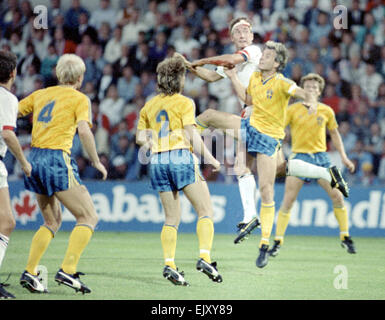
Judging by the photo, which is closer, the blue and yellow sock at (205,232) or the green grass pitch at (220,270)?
the green grass pitch at (220,270)

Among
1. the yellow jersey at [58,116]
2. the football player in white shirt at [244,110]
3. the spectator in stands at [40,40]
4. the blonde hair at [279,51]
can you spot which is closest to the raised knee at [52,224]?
the yellow jersey at [58,116]

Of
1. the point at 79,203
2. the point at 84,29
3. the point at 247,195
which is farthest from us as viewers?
the point at 84,29

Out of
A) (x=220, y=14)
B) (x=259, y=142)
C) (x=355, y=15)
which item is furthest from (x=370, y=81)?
(x=259, y=142)

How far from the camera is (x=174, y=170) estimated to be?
623cm

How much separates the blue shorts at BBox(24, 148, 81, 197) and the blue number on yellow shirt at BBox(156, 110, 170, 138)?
95cm

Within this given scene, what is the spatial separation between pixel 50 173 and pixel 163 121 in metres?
1.17

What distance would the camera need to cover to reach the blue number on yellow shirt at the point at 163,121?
621cm

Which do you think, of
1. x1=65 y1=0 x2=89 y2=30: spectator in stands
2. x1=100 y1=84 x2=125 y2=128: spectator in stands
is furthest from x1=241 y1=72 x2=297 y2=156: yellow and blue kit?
x1=65 y1=0 x2=89 y2=30: spectator in stands

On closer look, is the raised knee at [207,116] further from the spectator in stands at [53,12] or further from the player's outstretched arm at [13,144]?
the spectator in stands at [53,12]

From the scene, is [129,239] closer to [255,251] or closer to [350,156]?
[255,251]

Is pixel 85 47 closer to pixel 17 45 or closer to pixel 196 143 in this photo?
pixel 17 45

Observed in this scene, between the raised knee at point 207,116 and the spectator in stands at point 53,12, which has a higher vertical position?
the spectator in stands at point 53,12

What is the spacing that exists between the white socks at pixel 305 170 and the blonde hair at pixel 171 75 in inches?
110

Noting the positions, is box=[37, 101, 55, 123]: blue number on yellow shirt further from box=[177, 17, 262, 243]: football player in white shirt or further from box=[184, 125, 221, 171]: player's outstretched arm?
box=[177, 17, 262, 243]: football player in white shirt
